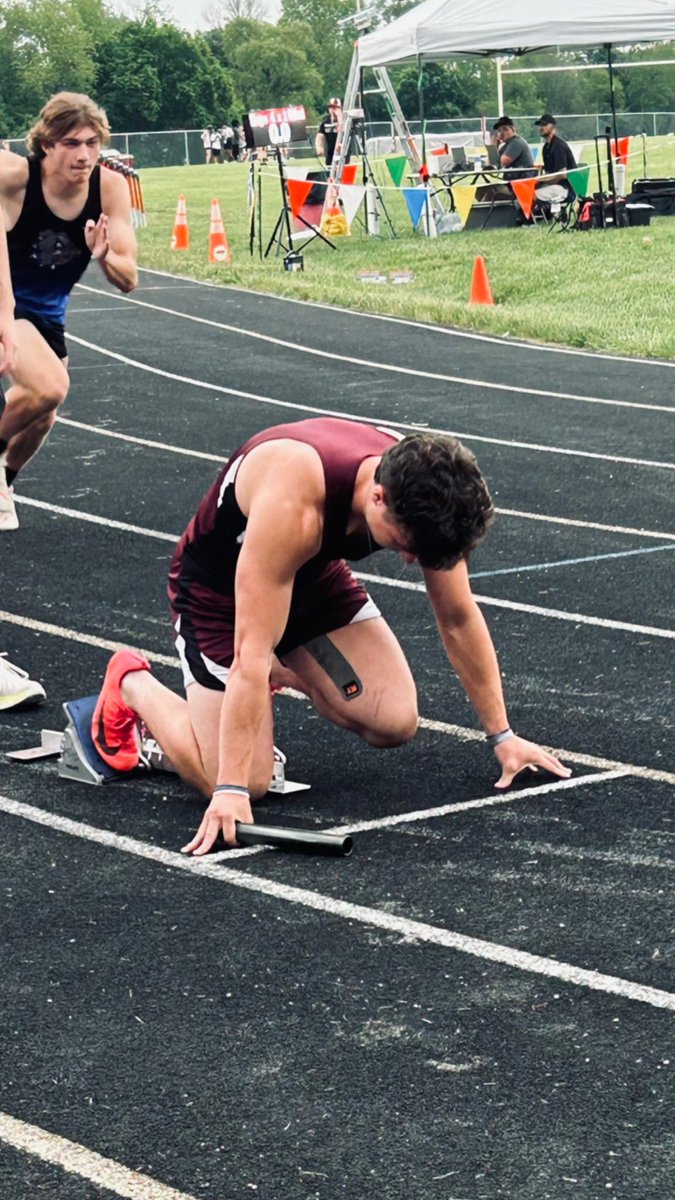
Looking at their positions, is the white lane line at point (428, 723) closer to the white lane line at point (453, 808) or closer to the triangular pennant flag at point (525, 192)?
the white lane line at point (453, 808)

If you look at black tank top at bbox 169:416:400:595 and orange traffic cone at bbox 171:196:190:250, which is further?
orange traffic cone at bbox 171:196:190:250

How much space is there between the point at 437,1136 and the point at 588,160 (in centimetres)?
4108

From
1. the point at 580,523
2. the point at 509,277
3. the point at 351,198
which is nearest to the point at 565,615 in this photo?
the point at 580,523

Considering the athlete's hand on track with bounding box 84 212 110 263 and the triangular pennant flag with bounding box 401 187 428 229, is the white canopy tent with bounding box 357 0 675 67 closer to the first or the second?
the triangular pennant flag with bounding box 401 187 428 229

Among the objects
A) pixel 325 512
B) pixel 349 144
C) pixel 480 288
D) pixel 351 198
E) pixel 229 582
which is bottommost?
pixel 480 288

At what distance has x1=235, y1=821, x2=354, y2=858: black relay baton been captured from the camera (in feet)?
15.7

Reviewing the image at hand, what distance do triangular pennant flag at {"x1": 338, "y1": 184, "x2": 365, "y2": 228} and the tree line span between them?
46.8 meters

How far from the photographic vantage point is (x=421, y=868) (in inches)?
186

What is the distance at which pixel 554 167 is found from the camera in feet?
80.1

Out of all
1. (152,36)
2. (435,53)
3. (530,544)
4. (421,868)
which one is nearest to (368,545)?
(421,868)

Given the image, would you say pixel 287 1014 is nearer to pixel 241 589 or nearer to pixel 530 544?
pixel 241 589

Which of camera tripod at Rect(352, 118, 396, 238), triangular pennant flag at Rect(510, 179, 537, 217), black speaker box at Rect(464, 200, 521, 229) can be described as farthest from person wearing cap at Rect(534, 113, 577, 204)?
camera tripod at Rect(352, 118, 396, 238)

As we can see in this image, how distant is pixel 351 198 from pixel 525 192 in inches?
94.0

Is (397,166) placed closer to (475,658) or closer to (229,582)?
(229,582)
